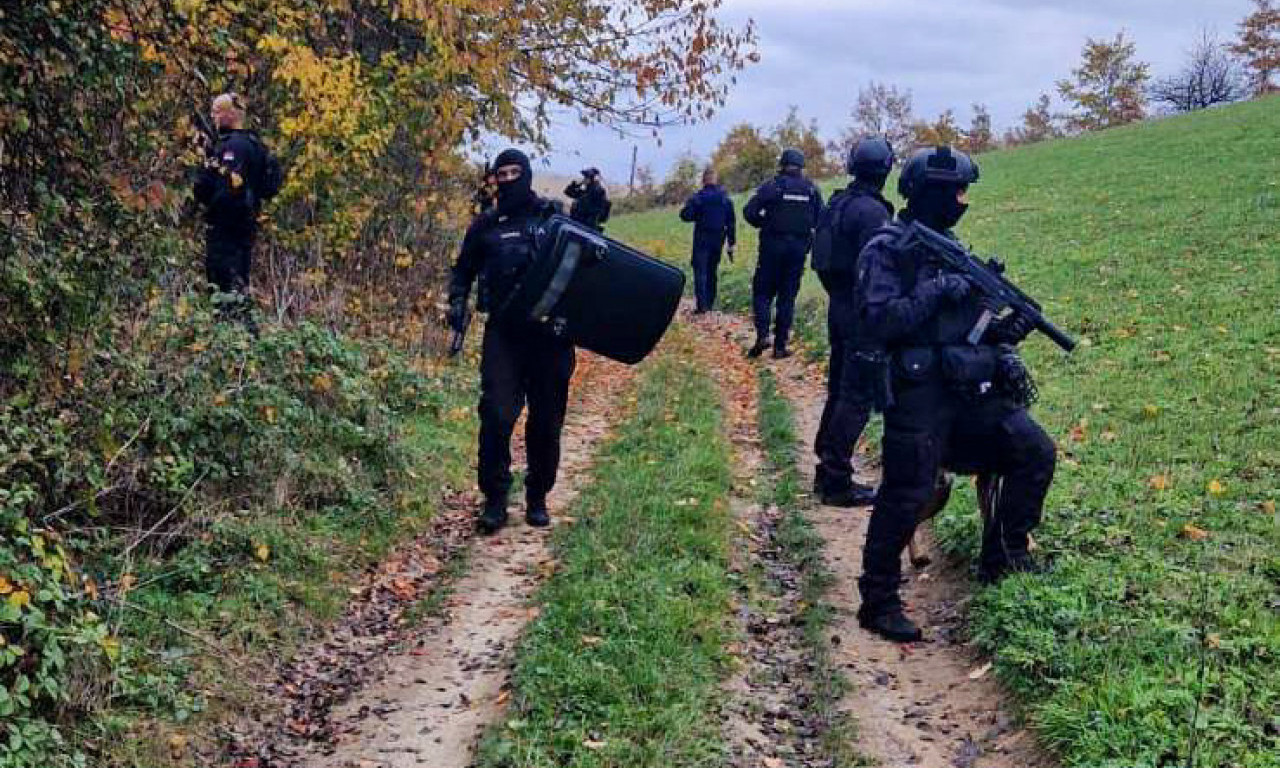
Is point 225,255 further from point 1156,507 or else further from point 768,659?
point 1156,507

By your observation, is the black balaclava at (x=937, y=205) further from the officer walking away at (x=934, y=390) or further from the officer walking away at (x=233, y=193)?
the officer walking away at (x=233, y=193)

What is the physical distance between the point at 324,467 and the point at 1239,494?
5.37 m

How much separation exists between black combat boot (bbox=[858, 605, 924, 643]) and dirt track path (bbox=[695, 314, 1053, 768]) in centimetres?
4

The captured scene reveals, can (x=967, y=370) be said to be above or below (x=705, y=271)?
below

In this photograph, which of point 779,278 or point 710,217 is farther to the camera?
point 710,217

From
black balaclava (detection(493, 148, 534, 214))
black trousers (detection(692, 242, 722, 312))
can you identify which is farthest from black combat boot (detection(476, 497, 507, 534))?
black trousers (detection(692, 242, 722, 312))

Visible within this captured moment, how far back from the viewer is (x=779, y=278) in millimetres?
12312

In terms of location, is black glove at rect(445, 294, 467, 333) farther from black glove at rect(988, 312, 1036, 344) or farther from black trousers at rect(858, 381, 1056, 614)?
black glove at rect(988, 312, 1036, 344)

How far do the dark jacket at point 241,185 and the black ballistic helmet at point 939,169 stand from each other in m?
5.33

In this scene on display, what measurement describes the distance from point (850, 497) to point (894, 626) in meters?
2.07

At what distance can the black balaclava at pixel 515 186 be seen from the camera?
21.5 ft

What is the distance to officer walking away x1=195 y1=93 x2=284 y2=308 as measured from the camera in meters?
8.33

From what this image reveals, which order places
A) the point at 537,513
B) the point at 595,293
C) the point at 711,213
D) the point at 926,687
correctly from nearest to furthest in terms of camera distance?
the point at 926,687, the point at 595,293, the point at 537,513, the point at 711,213

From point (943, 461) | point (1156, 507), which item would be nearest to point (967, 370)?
point (943, 461)
